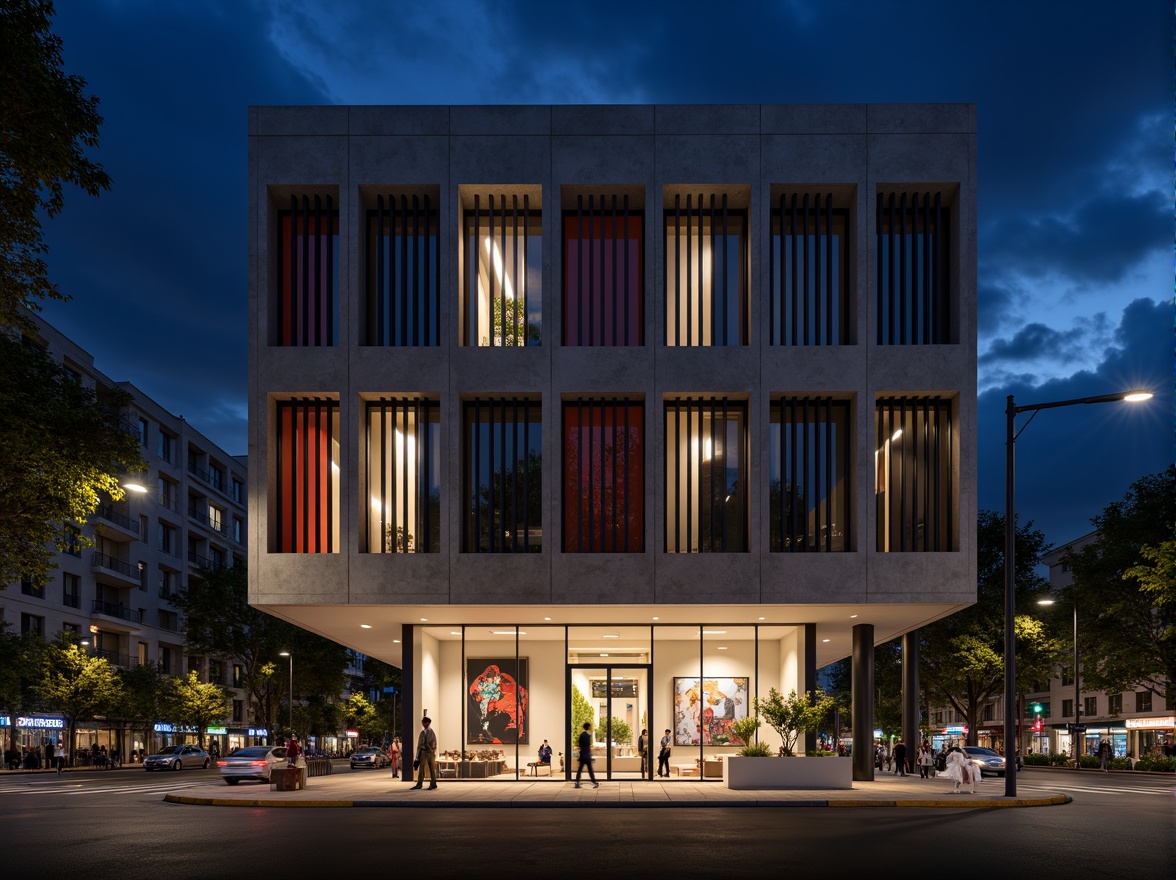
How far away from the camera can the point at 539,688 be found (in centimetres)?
3412

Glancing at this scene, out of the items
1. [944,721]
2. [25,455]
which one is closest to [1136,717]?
[944,721]

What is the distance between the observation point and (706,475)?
30766 mm

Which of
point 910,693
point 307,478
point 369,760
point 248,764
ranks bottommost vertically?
point 369,760

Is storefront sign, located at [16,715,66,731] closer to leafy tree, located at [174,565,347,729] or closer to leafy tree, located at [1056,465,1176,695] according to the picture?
leafy tree, located at [174,565,347,729]

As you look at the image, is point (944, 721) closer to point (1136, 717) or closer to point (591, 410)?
point (1136, 717)

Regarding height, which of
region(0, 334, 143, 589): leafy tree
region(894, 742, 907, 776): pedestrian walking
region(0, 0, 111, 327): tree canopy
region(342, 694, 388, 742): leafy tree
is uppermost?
region(0, 0, 111, 327): tree canopy

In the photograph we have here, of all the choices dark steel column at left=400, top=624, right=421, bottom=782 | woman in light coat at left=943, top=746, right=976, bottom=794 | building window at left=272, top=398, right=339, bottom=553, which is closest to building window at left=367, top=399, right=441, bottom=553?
building window at left=272, top=398, right=339, bottom=553

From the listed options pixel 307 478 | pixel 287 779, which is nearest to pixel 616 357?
pixel 307 478

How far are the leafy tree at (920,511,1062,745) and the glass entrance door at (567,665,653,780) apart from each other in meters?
26.7

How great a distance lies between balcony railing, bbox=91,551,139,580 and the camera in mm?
74750

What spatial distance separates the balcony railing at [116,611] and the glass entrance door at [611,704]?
51273mm

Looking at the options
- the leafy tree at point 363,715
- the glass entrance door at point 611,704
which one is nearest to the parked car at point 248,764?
the glass entrance door at point 611,704

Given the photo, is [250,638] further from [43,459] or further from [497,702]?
[43,459]

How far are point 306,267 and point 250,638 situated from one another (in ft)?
160
